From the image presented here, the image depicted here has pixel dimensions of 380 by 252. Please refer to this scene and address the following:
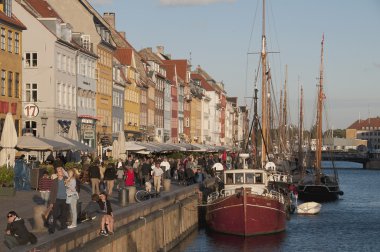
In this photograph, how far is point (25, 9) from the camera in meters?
70.6

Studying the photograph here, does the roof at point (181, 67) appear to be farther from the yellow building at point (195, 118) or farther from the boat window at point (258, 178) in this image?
the boat window at point (258, 178)

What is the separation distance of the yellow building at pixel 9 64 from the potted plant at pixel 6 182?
2072 cm

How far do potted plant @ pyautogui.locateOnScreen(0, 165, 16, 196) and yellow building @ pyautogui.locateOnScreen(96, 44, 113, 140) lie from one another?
52.6 metres

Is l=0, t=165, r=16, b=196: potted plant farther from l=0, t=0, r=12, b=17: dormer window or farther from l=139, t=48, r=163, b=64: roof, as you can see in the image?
l=139, t=48, r=163, b=64: roof

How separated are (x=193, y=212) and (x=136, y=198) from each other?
1117cm

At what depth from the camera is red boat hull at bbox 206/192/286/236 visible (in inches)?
1740

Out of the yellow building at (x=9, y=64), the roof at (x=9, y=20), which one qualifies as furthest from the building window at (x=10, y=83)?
the roof at (x=9, y=20)

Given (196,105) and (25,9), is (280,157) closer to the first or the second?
(25,9)

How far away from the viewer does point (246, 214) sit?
44.2 meters

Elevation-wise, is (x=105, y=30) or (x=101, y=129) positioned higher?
(x=105, y=30)

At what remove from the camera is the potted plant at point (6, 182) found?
36.6 metres

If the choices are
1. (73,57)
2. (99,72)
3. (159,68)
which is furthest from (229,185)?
(159,68)

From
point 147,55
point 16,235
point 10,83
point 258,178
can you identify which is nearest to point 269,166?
point 258,178

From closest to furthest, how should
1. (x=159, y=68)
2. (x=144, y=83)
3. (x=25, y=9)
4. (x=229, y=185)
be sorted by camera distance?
(x=229, y=185) < (x=25, y=9) < (x=144, y=83) < (x=159, y=68)
